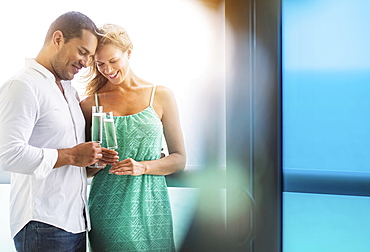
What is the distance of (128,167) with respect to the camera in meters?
1.81

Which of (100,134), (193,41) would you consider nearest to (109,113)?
(100,134)

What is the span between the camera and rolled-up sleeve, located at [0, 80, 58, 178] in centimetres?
157

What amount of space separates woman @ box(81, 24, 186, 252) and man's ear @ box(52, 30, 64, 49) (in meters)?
0.17

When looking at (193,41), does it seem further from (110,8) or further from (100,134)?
(100,134)

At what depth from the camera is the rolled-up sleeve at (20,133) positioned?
157 cm

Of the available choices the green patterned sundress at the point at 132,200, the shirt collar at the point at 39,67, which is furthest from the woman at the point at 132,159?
the shirt collar at the point at 39,67

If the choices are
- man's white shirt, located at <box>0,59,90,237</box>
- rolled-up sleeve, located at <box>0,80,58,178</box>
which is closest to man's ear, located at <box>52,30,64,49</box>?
man's white shirt, located at <box>0,59,90,237</box>

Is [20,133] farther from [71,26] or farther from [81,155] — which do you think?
[71,26]

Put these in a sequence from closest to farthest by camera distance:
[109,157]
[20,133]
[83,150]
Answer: [20,133], [83,150], [109,157]

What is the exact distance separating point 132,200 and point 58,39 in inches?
27.1

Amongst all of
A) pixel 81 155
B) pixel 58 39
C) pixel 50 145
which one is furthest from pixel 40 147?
pixel 58 39

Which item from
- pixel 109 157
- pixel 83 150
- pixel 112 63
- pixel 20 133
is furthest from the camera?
pixel 112 63

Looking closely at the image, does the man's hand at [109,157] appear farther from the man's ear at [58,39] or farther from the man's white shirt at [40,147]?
the man's ear at [58,39]

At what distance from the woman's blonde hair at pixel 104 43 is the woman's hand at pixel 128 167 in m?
0.36
